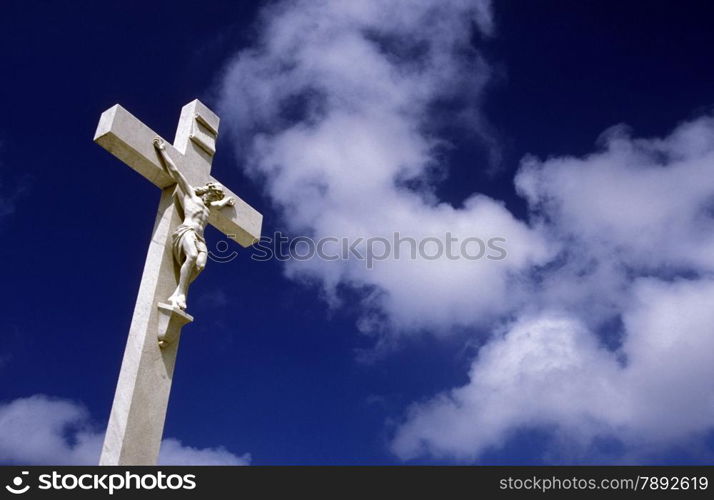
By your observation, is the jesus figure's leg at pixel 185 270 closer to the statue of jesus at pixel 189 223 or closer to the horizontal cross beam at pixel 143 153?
the statue of jesus at pixel 189 223

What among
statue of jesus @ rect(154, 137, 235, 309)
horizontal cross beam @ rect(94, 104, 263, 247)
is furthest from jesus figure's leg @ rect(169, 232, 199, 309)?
horizontal cross beam @ rect(94, 104, 263, 247)

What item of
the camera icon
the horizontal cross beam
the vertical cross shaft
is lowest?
the camera icon

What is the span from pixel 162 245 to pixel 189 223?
0.46 meters

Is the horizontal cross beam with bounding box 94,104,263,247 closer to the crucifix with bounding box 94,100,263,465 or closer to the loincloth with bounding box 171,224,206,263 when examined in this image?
the crucifix with bounding box 94,100,263,465

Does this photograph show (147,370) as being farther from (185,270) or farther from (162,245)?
(162,245)

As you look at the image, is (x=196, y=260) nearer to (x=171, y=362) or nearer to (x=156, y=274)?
(x=156, y=274)

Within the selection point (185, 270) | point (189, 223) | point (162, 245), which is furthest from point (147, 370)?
point (189, 223)

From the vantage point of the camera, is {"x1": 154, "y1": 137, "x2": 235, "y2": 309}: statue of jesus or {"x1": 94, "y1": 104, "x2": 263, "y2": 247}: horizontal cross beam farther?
{"x1": 94, "y1": 104, "x2": 263, "y2": 247}: horizontal cross beam

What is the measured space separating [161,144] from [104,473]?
414 cm

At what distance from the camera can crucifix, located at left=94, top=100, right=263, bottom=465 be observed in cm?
732

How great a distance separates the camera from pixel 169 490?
6.49 metres

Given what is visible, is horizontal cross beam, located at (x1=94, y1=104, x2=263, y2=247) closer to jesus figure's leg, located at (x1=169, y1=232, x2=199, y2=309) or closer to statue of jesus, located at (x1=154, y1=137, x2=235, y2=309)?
statue of jesus, located at (x1=154, y1=137, x2=235, y2=309)

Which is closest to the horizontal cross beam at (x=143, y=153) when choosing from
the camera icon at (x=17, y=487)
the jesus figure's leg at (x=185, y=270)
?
the jesus figure's leg at (x=185, y=270)

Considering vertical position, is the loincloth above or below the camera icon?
above
